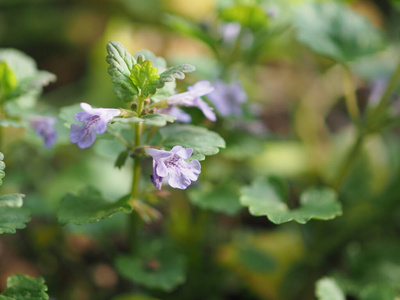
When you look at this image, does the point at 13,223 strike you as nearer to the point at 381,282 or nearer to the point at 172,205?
the point at 172,205

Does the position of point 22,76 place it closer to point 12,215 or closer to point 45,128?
point 45,128

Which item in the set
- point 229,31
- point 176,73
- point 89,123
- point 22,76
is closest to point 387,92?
point 229,31

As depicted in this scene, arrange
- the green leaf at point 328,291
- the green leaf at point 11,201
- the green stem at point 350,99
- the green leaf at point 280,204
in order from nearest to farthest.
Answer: the green leaf at point 11,201 → the green leaf at point 280,204 → the green leaf at point 328,291 → the green stem at point 350,99

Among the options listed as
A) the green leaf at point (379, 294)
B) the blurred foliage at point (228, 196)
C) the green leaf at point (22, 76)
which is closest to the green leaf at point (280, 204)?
the blurred foliage at point (228, 196)

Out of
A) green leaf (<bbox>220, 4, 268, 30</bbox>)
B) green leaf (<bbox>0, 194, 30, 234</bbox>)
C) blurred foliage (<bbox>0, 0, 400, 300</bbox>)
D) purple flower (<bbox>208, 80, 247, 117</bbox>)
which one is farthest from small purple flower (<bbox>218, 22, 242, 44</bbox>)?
green leaf (<bbox>0, 194, 30, 234</bbox>)

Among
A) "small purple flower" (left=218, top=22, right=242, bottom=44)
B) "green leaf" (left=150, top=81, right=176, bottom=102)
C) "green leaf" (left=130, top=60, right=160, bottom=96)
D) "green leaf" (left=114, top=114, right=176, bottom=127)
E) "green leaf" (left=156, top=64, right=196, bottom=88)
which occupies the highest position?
"green leaf" (left=156, top=64, right=196, bottom=88)

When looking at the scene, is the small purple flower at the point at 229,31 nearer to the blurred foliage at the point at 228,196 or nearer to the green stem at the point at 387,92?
the blurred foliage at the point at 228,196

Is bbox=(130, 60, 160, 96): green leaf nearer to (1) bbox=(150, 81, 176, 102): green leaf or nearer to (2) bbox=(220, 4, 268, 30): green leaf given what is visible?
(1) bbox=(150, 81, 176, 102): green leaf
